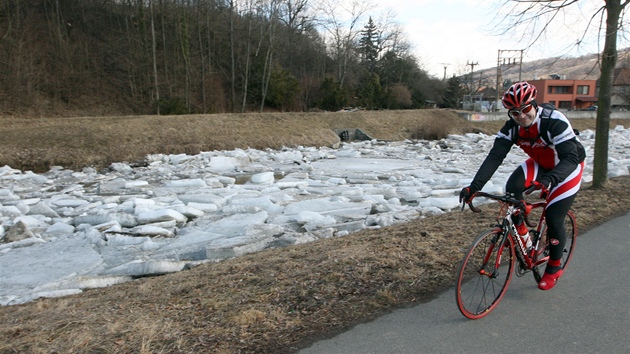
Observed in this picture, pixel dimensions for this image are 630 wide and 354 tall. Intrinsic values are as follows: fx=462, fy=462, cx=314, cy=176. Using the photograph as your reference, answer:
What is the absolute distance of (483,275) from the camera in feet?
12.8

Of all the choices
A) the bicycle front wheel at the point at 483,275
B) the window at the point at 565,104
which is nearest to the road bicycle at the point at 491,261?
the bicycle front wheel at the point at 483,275

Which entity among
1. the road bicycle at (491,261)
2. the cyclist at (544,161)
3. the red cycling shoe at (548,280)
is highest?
the cyclist at (544,161)

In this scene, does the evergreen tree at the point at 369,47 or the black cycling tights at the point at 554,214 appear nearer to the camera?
the black cycling tights at the point at 554,214

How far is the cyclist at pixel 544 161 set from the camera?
389 centimetres

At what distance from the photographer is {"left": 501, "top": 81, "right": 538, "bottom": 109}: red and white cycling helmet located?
3898 mm

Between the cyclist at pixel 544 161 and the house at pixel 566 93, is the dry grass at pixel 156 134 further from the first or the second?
the house at pixel 566 93

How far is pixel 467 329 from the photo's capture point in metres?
3.68

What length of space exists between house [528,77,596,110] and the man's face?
311 feet

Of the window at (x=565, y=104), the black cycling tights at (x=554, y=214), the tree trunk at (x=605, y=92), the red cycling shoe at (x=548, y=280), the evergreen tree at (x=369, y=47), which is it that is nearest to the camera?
the black cycling tights at (x=554, y=214)

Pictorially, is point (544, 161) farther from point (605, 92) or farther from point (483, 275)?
point (605, 92)

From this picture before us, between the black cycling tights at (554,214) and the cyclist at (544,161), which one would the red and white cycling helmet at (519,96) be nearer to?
the cyclist at (544,161)

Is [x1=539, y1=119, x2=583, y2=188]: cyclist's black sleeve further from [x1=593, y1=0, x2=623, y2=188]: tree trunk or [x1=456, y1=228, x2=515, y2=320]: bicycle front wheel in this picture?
[x1=593, y1=0, x2=623, y2=188]: tree trunk

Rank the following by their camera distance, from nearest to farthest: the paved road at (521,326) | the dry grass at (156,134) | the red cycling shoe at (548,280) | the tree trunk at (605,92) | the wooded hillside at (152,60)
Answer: the paved road at (521,326), the red cycling shoe at (548,280), the tree trunk at (605,92), the dry grass at (156,134), the wooded hillside at (152,60)

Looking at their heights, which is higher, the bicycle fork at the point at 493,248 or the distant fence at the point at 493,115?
the distant fence at the point at 493,115
